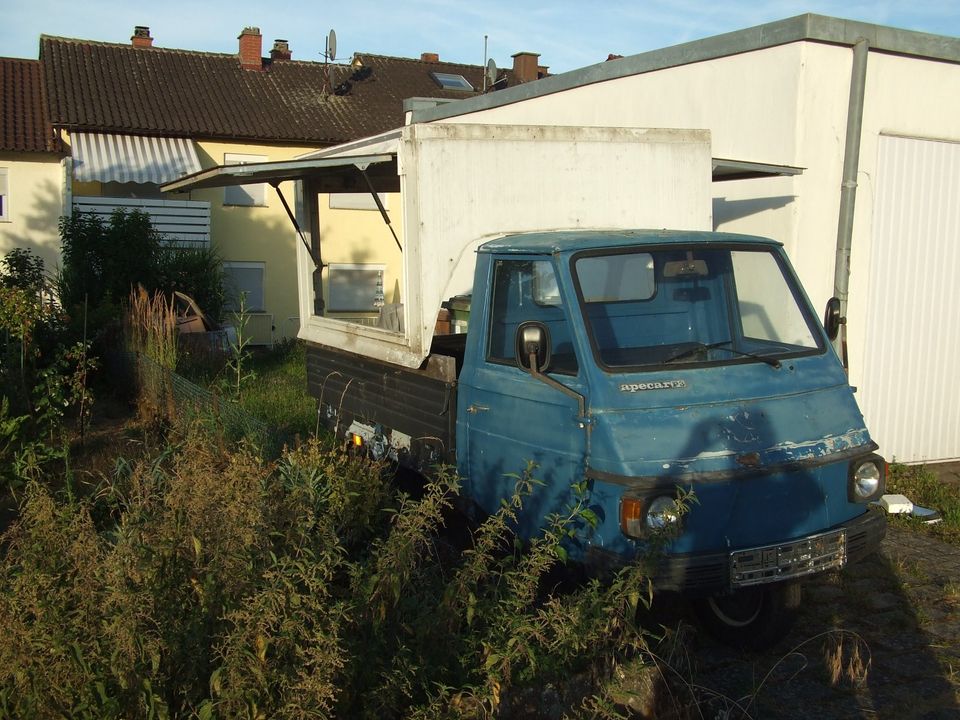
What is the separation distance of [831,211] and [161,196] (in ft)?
62.5

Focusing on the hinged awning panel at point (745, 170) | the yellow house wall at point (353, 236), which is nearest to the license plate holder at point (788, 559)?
the hinged awning panel at point (745, 170)

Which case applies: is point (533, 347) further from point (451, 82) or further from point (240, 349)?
point (451, 82)

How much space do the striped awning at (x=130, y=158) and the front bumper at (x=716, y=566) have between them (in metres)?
19.9

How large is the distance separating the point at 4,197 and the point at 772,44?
787 inches

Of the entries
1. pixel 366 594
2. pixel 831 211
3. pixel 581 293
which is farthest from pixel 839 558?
pixel 831 211

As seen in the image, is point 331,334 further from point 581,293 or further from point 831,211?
point 831,211

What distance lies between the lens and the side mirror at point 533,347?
194 inches

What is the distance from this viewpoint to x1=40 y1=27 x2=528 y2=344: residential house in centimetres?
2314

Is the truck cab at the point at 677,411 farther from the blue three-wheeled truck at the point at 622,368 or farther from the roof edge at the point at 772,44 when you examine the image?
the roof edge at the point at 772,44

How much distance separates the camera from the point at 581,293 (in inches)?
206

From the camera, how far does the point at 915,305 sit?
9555mm

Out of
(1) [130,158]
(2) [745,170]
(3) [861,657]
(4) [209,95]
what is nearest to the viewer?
(3) [861,657]

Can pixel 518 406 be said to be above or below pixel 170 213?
below

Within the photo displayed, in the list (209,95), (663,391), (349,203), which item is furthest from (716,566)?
(209,95)
